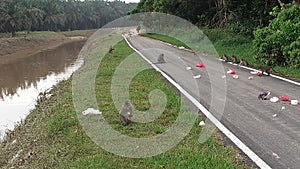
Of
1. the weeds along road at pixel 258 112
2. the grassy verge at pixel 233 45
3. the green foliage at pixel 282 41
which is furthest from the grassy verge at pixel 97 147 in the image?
the grassy verge at pixel 233 45

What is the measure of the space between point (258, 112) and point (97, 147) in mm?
3362

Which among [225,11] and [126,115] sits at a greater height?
[225,11]

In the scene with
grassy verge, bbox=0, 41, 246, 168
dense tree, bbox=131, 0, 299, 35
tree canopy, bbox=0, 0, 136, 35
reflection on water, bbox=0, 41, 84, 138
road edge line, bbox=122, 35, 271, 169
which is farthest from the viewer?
tree canopy, bbox=0, 0, 136, 35

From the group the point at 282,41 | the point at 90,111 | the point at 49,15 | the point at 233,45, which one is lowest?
the point at 49,15

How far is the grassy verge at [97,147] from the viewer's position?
525 centimetres

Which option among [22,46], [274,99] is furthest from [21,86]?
[22,46]

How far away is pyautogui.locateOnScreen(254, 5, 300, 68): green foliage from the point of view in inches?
493

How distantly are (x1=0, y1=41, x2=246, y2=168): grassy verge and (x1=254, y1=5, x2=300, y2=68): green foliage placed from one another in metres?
5.22

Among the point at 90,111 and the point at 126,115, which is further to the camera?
the point at 90,111

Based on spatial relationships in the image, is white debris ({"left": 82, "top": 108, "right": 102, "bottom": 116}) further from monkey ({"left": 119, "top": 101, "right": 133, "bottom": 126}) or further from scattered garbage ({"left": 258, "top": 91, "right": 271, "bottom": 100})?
scattered garbage ({"left": 258, "top": 91, "right": 271, "bottom": 100})

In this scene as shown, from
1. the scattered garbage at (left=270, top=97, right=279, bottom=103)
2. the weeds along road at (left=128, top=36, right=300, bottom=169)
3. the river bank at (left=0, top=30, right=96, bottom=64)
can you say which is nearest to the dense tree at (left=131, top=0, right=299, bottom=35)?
A: the weeds along road at (left=128, top=36, right=300, bottom=169)

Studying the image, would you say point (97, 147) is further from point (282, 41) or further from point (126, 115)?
point (282, 41)

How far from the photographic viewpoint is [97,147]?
6.12 metres

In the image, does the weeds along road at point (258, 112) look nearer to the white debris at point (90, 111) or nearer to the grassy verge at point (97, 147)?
the grassy verge at point (97, 147)
